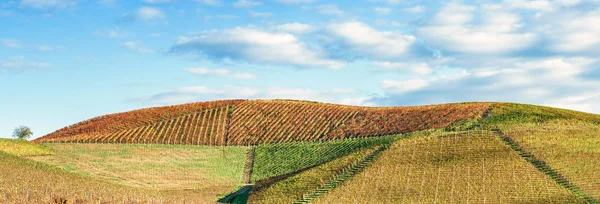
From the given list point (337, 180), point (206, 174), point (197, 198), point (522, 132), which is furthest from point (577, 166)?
point (206, 174)

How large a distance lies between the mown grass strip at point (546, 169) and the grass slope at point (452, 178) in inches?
21.1

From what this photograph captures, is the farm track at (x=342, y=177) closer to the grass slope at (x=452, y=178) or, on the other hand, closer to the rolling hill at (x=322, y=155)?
the rolling hill at (x=322, y=155)

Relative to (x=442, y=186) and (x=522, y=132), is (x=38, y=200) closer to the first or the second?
(x=442, y=186)

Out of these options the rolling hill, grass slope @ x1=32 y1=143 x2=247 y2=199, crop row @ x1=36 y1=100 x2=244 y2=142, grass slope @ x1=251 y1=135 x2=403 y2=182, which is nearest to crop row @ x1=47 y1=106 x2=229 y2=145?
the rolling hill

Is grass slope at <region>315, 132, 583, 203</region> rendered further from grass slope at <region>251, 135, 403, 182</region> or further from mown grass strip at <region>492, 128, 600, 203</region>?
grass slope at <region>251, 135, 403, 182</region>

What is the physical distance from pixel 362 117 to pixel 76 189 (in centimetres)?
4232

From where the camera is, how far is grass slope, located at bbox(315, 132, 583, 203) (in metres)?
46.7

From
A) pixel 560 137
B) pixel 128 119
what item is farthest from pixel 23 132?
pixel 560 137

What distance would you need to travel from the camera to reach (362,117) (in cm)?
8219

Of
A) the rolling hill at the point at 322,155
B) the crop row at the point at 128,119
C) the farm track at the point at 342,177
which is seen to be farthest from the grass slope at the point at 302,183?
the crop row at the point at 128,119

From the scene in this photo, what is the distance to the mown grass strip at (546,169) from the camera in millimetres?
46000

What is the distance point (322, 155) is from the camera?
65.9 metres

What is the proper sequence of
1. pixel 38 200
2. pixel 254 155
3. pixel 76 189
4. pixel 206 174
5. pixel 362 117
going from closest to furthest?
pixel 38 200 → pixel 76 189 → pixel 206 174 → pixel 254 155 → pixel 362 117

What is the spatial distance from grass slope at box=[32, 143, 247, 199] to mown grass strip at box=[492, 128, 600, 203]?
23.0 metres
